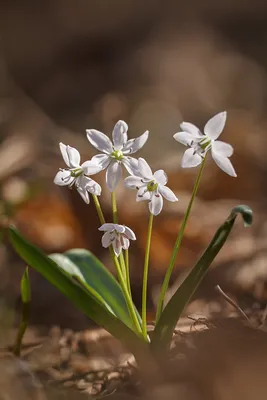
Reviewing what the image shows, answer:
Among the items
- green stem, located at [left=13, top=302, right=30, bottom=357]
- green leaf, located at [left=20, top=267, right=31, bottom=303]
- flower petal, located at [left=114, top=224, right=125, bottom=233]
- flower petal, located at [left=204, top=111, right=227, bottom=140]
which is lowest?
green stem, located at [left=13, top=302, right=30, bottom=357]

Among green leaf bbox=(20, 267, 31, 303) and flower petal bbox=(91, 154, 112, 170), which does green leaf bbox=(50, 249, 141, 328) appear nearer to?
green leaf bbox=(20, 267, 31, 303)

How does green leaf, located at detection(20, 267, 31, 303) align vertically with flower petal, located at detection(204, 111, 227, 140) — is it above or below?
below

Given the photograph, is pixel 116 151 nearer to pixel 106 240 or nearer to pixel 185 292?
pixel 106 240

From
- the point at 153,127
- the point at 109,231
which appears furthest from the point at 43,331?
the point at 153,127

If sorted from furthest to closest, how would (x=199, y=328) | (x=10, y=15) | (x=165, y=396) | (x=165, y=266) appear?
1. (x=10, y=15)
2. (x=165, y=266)
3. (x=199, y=328)
4. (x=165, y=396)

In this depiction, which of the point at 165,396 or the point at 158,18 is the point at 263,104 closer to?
the point at 158,18

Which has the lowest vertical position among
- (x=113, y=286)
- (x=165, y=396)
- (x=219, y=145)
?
(x=113, y=286)

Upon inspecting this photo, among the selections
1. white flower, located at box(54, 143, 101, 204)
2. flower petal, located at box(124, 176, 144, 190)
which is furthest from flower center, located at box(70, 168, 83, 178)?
flower petal, located at box(124, 176, 144, 190)
